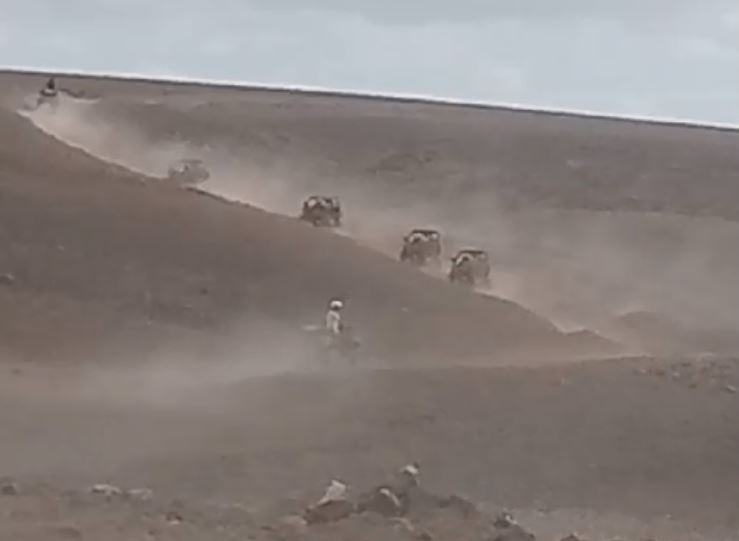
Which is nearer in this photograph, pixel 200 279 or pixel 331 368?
pixel 331 368

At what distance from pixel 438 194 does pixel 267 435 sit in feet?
115

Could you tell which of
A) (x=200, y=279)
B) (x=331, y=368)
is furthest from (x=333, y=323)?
(x=200, y=279)

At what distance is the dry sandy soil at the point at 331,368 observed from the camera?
16.1m

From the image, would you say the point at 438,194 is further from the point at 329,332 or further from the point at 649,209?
the point at 329,332

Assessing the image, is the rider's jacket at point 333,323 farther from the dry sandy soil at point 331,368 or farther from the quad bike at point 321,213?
the quad bike at point 321,213

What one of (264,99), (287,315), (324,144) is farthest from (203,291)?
(264,99)

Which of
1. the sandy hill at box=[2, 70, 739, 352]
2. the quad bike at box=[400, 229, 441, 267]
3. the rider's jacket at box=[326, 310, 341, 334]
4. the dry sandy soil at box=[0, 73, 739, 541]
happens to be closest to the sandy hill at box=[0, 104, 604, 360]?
the dry sandy soil at box=[0, 73, 739, 541]

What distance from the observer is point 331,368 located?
22.3 meters

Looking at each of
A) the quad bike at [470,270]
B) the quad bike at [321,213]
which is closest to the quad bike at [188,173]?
the quad bike at [321,213]

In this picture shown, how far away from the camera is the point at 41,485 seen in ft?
49.5

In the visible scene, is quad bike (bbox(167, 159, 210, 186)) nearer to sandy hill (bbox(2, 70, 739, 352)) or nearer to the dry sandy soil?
sandy hill (bbox(2, 70, 739, 352))

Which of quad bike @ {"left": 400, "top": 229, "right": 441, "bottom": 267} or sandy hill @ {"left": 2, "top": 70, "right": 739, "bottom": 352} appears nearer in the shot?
quad bike @ {"left": 400, "top": 229, "right": 441, "bottom": 267}

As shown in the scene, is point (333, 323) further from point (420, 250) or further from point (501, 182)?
point (501, 182)

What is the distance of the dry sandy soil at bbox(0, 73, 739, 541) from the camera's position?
16141 mm
